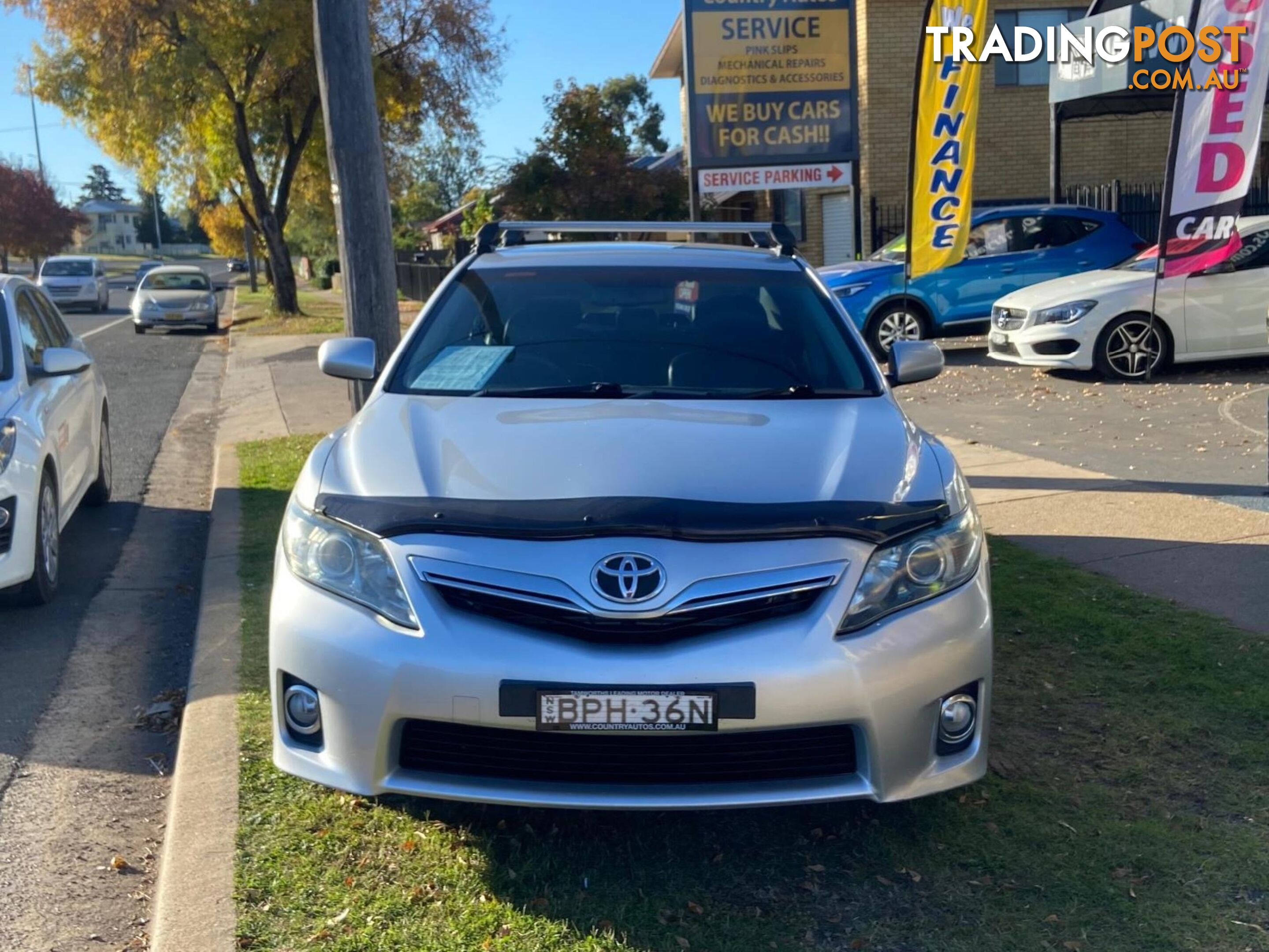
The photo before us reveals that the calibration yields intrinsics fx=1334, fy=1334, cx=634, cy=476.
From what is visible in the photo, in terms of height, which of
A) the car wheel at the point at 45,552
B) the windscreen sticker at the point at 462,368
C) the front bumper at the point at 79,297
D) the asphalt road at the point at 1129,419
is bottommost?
the front bumper at the point at 79,297

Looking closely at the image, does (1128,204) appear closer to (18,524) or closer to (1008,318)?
(1008,318)

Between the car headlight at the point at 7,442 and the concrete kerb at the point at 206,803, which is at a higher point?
the car headlight at the point at 7,442

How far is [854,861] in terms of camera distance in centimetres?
357

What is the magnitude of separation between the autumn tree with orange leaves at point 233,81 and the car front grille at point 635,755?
2466cm

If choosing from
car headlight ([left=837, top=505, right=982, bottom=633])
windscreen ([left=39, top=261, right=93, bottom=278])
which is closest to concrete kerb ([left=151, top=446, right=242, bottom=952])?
car headlight ([left=837, top=505, right=982, bottom=633])

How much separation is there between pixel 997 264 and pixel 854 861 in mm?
12812

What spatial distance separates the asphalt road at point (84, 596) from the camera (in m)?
5.20

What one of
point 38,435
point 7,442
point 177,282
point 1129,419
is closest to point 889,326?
point 1129,419

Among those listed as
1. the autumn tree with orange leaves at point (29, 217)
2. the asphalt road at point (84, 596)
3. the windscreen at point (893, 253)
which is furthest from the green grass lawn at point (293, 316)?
the autumn tree with orange leaves at point (29, 217)

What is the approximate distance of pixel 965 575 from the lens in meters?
3.55

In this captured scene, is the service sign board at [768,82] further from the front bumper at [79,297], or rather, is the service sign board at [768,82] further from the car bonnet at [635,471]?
the front bumper at [79,297]

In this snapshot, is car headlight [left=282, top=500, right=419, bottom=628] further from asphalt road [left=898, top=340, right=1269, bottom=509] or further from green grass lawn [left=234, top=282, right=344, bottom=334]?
green grass lawn [left=234, top=282, right=344, bottom=334]

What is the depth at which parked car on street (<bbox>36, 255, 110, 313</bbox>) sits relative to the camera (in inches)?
1574

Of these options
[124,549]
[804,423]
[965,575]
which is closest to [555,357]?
[804,423]
